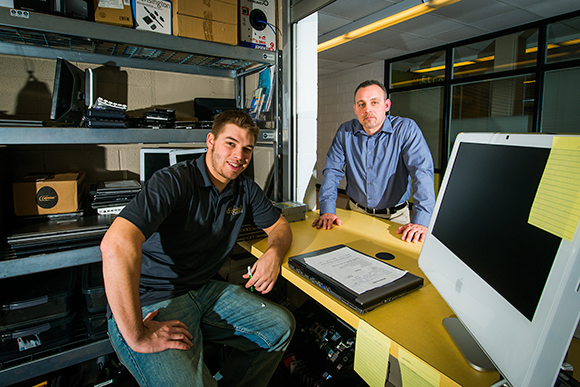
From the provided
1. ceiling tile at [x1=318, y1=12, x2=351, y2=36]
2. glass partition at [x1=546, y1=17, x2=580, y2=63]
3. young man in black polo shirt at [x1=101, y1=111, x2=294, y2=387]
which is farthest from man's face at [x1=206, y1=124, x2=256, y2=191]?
glass partition at [x1=546, y1=17, x2=580, y2=63]

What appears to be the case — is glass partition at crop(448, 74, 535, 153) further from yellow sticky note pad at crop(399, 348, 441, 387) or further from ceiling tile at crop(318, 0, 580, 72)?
yellow sticky note pad at crop(399, 348, 441, 387)

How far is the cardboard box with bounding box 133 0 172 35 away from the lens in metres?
1.42

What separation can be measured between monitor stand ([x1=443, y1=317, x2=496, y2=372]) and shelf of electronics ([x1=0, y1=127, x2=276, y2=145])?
1.32 m

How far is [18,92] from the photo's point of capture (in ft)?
5.34

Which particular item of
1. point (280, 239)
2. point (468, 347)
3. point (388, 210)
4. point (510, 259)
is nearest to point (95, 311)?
point (280, 239)

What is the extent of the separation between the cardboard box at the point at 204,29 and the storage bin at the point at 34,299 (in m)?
1.34

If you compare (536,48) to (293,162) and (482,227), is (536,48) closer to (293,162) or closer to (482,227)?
(293,162)

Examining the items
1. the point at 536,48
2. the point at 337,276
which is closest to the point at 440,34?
the point at 536,48

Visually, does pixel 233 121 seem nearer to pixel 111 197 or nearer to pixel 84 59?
pixel 111 197

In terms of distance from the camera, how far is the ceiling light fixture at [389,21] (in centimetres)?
300

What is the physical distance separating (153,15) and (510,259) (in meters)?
1.69

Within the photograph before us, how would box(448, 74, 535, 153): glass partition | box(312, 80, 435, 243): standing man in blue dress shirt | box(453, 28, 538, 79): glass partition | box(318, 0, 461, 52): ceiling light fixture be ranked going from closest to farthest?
box(312, 80, 435, 243): standing man in blue dress shirt < box(318, 0, 461, 52): ceiling light fixture < box(453, 28, 538, 79): glass partition < box(448, 74, 535, 153): glass partition

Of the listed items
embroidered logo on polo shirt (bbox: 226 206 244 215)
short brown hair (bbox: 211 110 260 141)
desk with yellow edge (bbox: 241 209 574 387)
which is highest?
short brown hair (bbox: 211 110 260 141)

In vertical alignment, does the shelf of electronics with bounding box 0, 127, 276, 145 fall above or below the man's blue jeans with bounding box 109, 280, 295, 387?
above
